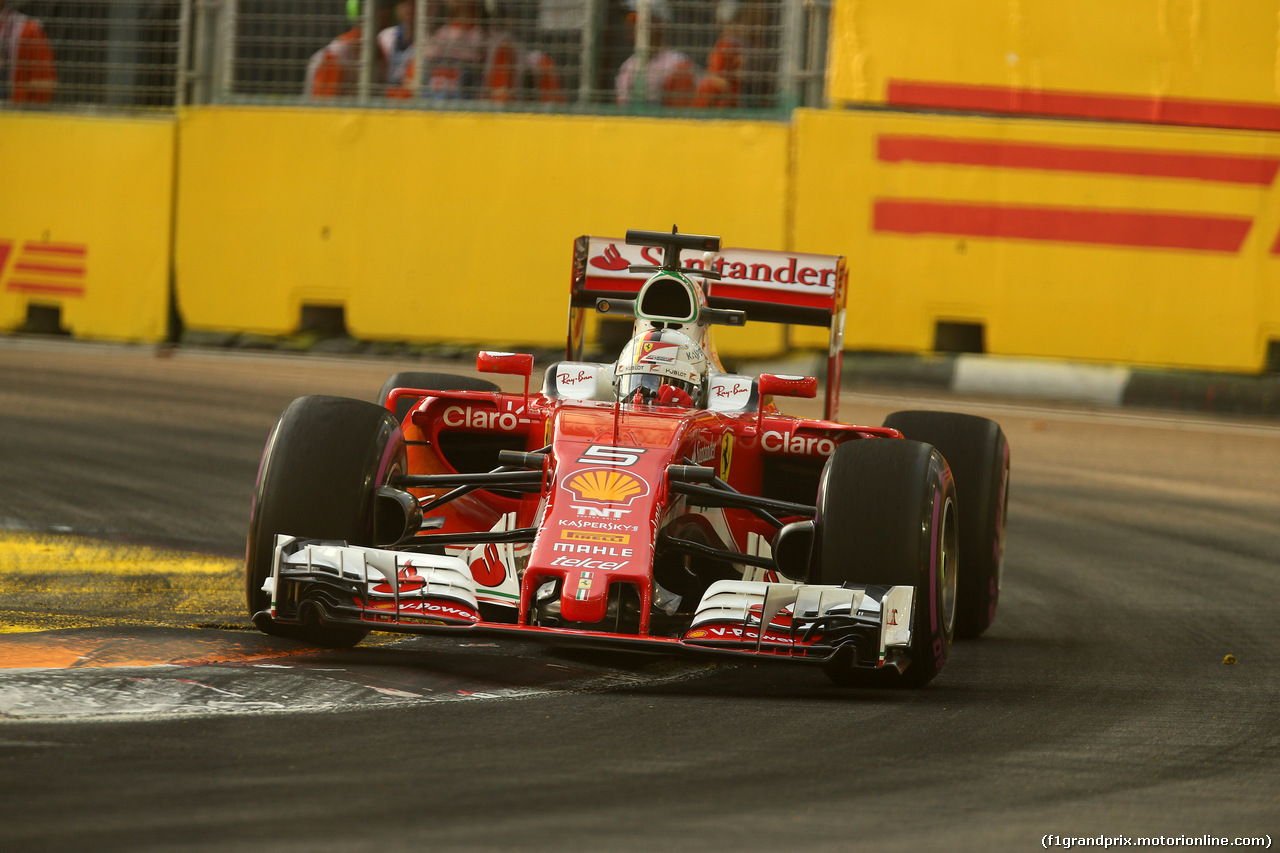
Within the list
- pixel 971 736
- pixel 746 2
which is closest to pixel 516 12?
pixel 746 2

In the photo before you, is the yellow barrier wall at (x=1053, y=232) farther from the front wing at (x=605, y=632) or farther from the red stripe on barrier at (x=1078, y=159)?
the front wing at (x=605, y=632)

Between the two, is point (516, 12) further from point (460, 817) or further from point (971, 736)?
point (460, 817)

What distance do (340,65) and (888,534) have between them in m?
9.66

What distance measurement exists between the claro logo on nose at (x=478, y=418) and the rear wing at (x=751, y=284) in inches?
38.1

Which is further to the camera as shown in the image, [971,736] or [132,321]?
[132,321]

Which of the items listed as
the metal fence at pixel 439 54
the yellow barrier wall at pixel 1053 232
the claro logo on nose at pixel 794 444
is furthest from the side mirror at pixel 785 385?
the metal fence at pixel 439 54

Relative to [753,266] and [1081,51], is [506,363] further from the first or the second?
[1081,51]

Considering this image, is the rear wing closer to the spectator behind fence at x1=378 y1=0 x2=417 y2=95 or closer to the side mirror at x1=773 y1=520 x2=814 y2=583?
the side mirror at x1=773 y1=520 x2=814 y2=583

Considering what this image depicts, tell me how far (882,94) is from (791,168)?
2.71ft

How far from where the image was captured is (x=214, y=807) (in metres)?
3.49

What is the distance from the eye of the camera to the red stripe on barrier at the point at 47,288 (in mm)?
13727

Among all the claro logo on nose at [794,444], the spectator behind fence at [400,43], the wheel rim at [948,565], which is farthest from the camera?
the spectator behind fence at [400,43]

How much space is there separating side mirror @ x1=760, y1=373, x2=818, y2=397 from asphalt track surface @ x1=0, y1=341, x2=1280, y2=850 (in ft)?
3.43

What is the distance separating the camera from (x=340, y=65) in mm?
13648
